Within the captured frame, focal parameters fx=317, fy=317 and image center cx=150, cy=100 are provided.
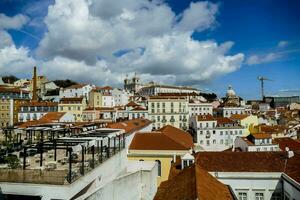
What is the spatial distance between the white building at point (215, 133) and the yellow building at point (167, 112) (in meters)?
10.4

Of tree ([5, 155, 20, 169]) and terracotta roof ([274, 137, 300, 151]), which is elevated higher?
tree ([5, 155, 20, 169])

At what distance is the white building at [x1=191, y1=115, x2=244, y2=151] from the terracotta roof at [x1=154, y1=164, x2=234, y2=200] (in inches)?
1792

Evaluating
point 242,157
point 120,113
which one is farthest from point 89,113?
point 242,157

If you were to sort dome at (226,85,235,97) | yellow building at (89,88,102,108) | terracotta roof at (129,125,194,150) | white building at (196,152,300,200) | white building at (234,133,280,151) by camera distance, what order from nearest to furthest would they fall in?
white building at (196,152,300,200) → terracotta roof at (129,125,194,150) → white building at (234,133,280,151) → yellow building at (89,88,102,108) → dome at (226,85,235,97)

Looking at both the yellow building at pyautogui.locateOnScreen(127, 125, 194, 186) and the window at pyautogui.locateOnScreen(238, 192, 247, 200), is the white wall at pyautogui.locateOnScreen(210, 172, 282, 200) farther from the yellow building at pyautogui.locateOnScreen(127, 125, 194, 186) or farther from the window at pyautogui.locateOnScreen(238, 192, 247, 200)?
the yellow building at pyautogui.locateOnScreen(127, 125, 194, 186)

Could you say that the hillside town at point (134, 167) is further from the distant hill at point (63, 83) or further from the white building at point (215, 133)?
the distant hill at point (63, 83)

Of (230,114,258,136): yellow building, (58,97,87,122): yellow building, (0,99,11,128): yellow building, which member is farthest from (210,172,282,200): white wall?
(0,99,11,128): yellow building

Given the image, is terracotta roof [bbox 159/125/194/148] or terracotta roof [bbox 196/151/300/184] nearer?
terracotta roof [bbox 196/151/300/184]

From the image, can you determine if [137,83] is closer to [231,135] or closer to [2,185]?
[231,135]

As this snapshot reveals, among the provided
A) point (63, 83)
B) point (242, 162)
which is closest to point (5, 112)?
point (63, 83)

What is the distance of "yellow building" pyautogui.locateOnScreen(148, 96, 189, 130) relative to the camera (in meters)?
76.5

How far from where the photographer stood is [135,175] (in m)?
17.3

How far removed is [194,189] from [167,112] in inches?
2388

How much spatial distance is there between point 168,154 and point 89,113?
50.6m
